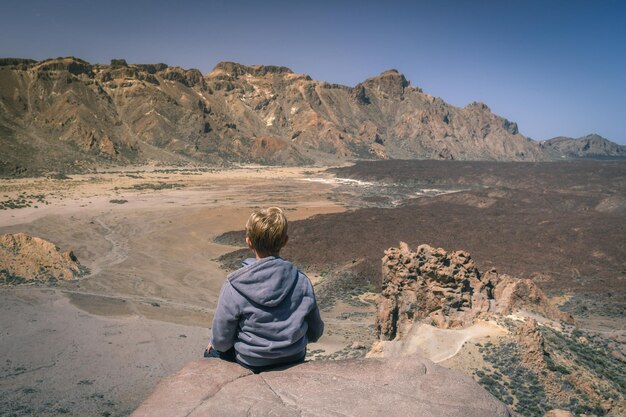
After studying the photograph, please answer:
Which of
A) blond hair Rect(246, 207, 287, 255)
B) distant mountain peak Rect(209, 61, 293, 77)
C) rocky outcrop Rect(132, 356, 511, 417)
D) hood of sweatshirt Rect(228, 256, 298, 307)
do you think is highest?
distant mountain peak Rect(209, 61, 293, 77)

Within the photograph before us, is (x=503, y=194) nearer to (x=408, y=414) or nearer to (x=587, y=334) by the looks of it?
(x=587, y=334)

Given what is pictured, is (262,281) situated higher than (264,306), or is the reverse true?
(262,281)

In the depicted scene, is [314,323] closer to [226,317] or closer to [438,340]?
[226,317]

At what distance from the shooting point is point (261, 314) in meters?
3.55

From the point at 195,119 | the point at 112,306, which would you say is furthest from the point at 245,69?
the point at 112,306

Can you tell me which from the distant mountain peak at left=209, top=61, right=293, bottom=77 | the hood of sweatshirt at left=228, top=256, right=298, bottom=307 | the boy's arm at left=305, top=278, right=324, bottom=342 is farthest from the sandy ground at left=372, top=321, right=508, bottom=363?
the distant mountain peak at left=209, top=61, right=293, bottom=77

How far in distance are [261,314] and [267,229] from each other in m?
0.68

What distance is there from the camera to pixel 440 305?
43.9 ft

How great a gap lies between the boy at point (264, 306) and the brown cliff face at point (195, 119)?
79.0 metres

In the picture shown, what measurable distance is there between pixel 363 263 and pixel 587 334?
1414cm

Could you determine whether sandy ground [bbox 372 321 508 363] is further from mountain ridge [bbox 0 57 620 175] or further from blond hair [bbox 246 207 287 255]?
mountain ridge [bbox 0 57 620 175]

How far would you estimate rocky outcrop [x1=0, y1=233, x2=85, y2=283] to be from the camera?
67.2 feet

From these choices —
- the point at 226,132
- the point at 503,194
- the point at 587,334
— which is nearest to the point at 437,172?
the point at 503,194

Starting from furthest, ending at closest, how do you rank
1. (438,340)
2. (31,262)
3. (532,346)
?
(31,262)
(438,340)
(532,346)
